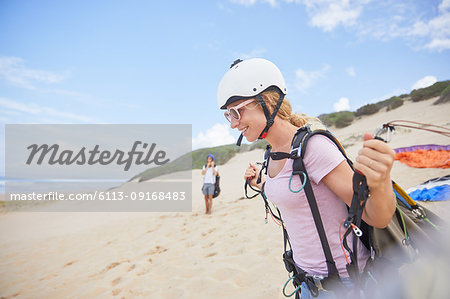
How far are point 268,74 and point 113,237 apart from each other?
301 inches

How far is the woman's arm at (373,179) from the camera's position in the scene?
3.11ft

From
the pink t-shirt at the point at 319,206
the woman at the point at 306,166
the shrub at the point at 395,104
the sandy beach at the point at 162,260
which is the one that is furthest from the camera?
the shrub at the point at 395,104

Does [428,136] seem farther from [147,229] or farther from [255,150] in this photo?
[255,150]

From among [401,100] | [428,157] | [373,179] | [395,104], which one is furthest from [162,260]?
[401,100]

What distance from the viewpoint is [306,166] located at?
1336 mm

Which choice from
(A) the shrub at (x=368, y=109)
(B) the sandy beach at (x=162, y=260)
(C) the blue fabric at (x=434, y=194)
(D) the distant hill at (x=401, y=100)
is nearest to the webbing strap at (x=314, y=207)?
(B) the sandy beach at (x=162, y=260)

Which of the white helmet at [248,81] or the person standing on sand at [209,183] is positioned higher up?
the white helmet at [248,81]

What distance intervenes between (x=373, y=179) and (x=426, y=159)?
970cm

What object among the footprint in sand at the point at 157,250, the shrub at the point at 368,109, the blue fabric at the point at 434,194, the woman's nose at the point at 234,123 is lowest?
the footprint in sand at the point at 157,250

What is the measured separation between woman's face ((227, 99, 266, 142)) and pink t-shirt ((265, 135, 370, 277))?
0.35 m

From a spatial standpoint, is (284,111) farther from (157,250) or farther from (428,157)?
(428,157)

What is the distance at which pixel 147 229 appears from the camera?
7.87 meters

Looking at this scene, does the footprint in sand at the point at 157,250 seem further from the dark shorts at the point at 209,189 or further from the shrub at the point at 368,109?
the shrub at the point at 368,109

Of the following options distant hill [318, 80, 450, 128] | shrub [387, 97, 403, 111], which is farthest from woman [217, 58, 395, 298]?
shrub [387, 97, 403, 111]
